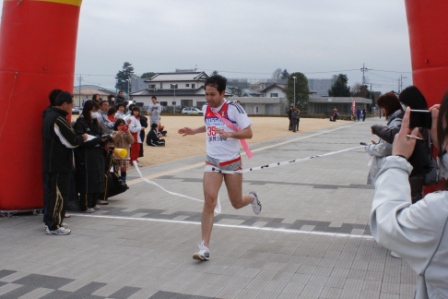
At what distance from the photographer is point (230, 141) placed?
5477 mm

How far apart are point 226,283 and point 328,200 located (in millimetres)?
4374

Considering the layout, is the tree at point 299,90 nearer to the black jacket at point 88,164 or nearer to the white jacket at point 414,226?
the black jacket at point 88,164

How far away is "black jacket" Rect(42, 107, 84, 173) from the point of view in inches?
249

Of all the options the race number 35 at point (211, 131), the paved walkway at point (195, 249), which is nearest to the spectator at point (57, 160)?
the paved walkway at point (195, 249)

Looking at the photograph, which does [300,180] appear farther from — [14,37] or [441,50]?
[14,37]

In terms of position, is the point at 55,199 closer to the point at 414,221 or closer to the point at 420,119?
the point at 420,119

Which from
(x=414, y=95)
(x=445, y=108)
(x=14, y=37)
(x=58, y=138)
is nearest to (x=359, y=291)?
(x=414, y=95)

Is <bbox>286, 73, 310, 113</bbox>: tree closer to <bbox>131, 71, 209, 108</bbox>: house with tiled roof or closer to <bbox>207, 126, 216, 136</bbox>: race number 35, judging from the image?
<bbox>131, 71, 209, 108</bbox>: house with tiled roof

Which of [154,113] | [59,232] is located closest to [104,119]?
[59,232]

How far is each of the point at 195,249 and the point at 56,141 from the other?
2251 mm

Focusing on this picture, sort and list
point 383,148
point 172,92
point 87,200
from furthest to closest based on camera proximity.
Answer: point 172,92, point 87,200, point 383,148

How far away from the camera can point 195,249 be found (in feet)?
18.9

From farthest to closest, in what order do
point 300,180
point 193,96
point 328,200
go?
1. point 193,96
2. point 300,180
3. point 328,200

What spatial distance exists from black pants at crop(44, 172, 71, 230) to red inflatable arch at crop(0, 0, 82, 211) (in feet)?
3.08
